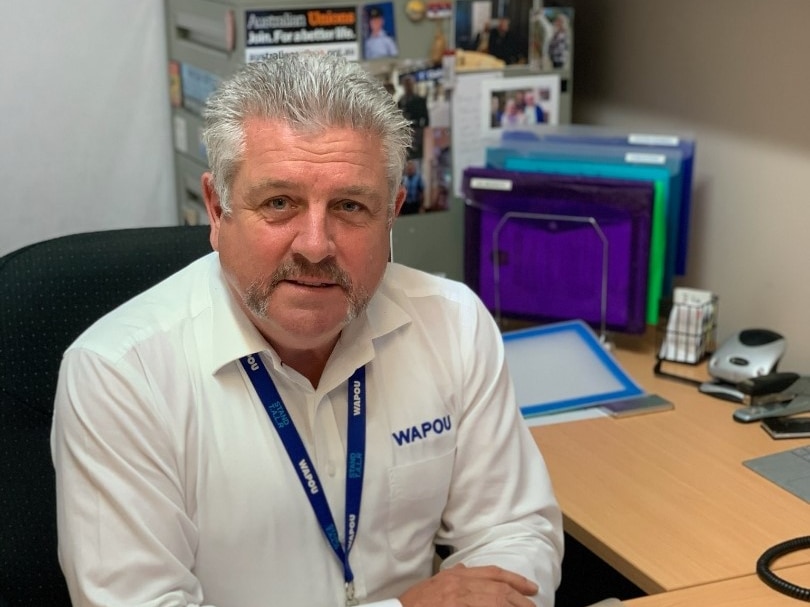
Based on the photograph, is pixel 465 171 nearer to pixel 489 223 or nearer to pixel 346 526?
pixel 489 223

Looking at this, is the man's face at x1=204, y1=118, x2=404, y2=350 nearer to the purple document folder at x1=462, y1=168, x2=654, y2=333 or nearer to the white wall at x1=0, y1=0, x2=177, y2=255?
the purple document folder at x1=462, y1=168, x2=654, y2=333

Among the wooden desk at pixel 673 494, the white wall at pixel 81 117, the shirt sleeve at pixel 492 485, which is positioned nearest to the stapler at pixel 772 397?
the wooden desk at pixel 673 494

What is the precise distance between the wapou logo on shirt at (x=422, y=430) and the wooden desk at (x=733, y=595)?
1.05 feet

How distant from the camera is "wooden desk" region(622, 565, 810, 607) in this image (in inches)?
50.8

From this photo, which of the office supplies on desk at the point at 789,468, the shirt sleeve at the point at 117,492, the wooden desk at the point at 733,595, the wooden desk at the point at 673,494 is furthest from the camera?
the office supplies on desk at the point at 789,468

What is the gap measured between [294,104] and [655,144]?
1.12 meters

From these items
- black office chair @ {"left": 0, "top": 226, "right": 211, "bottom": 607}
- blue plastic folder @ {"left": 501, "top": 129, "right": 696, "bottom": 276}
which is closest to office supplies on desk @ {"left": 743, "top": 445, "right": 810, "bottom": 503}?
blue plastic folder @ {"left": 501, "top": 129, "right": 696, "bottom": 276}

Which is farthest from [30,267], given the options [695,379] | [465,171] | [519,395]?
[695,379]

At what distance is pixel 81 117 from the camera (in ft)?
7.57

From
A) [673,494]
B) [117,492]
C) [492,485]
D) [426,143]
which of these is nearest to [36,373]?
[117,492]

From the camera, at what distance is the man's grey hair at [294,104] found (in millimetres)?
1232

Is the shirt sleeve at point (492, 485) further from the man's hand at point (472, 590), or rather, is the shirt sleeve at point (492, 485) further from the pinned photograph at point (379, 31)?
the pinned photograph at point (379, 31)

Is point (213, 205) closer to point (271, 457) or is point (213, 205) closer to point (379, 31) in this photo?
point (271, 457)

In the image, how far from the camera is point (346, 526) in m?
1.34
